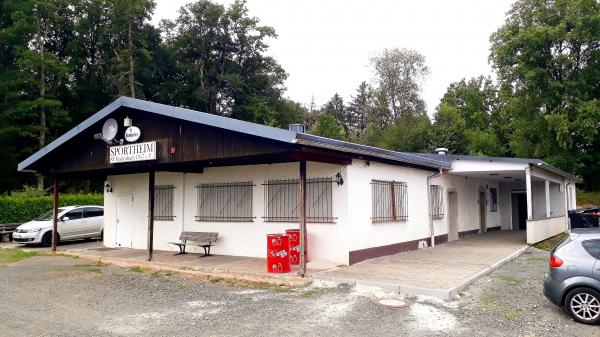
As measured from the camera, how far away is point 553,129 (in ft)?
109

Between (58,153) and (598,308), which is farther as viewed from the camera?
(58,153)

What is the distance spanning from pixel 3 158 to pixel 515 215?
106ft

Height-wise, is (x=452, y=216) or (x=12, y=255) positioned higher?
(x=452, y=216)

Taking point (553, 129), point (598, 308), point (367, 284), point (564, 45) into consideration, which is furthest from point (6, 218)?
point (564, 45)

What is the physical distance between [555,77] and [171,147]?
108 ft

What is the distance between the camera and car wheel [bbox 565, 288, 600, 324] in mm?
6898

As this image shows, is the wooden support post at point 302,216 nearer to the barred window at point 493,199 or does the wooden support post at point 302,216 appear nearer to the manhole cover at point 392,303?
the manhole cover at point 392,303

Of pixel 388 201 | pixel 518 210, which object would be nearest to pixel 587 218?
pixel 518 210

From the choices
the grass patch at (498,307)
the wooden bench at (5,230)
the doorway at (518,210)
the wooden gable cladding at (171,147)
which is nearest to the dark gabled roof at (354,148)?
the wooden gable cladding at (171,147)

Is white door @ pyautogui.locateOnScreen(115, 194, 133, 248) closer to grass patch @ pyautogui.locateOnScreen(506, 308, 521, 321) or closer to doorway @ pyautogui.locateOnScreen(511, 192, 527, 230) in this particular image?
grass patch @ pyautogui.locateOnScreen(506, 308, 521, 321)

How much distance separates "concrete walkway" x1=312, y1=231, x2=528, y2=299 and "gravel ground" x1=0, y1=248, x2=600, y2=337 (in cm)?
28

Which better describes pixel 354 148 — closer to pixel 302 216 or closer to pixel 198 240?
pixel 302 216

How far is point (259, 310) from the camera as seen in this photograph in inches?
302

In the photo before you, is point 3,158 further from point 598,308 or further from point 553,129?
point 553,129
